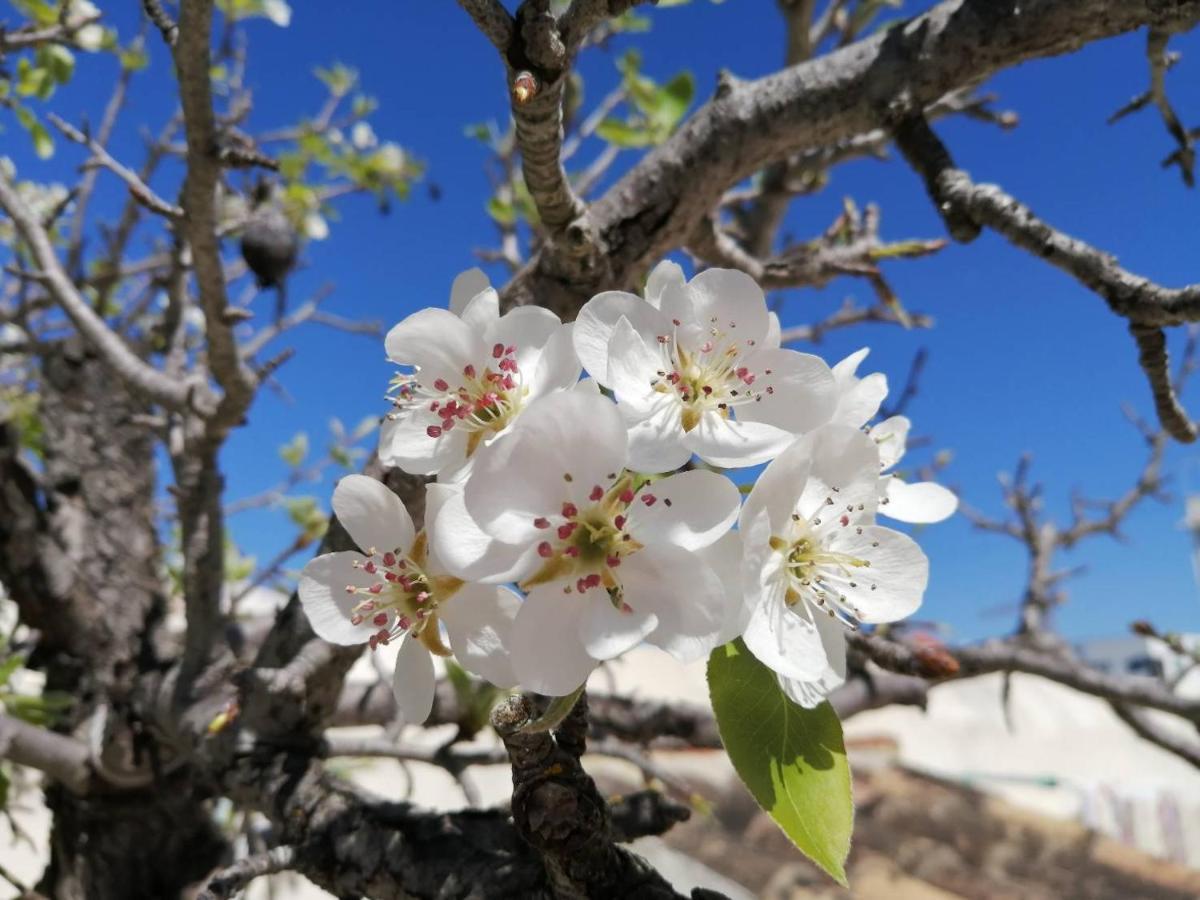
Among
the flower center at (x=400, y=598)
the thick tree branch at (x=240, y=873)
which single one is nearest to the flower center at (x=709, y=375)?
the flower center at (x=400, y=598)

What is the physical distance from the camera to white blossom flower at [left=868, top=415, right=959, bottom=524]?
0.72 meters

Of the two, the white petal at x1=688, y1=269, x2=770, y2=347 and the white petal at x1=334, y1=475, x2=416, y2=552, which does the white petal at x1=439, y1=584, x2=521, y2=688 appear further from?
the white petal at x1=688, y1=269, x2=770, y2=347

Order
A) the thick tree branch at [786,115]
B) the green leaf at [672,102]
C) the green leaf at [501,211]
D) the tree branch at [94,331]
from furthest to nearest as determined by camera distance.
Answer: the green leaf at [501,211] < the green leaf at [672,102] < the tree branch at [94,331] < the thick tree branch at [786,115]

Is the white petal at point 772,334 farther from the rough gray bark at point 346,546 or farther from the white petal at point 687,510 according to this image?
the rough gray bark at point 346,546

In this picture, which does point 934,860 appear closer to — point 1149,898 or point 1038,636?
point 1149,898

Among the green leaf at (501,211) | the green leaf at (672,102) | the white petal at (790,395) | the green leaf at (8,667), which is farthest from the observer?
the green leaf at (501,211)

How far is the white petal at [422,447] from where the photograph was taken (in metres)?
0.67

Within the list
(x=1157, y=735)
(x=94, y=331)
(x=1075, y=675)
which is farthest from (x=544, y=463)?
(x=1157, y=735)

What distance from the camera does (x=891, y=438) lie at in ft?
2.50

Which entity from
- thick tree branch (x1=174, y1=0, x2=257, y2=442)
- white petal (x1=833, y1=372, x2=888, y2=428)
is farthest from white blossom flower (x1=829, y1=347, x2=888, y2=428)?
thick tree branch (x1=174, y1=0, x2=257, y2=442)

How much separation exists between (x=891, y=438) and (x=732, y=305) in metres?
0.22

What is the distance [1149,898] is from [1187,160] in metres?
3.31

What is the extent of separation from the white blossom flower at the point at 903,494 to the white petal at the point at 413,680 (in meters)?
0.40

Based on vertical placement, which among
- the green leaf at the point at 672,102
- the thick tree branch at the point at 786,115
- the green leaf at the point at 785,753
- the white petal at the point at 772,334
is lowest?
the green leaf at the point at 785,753
